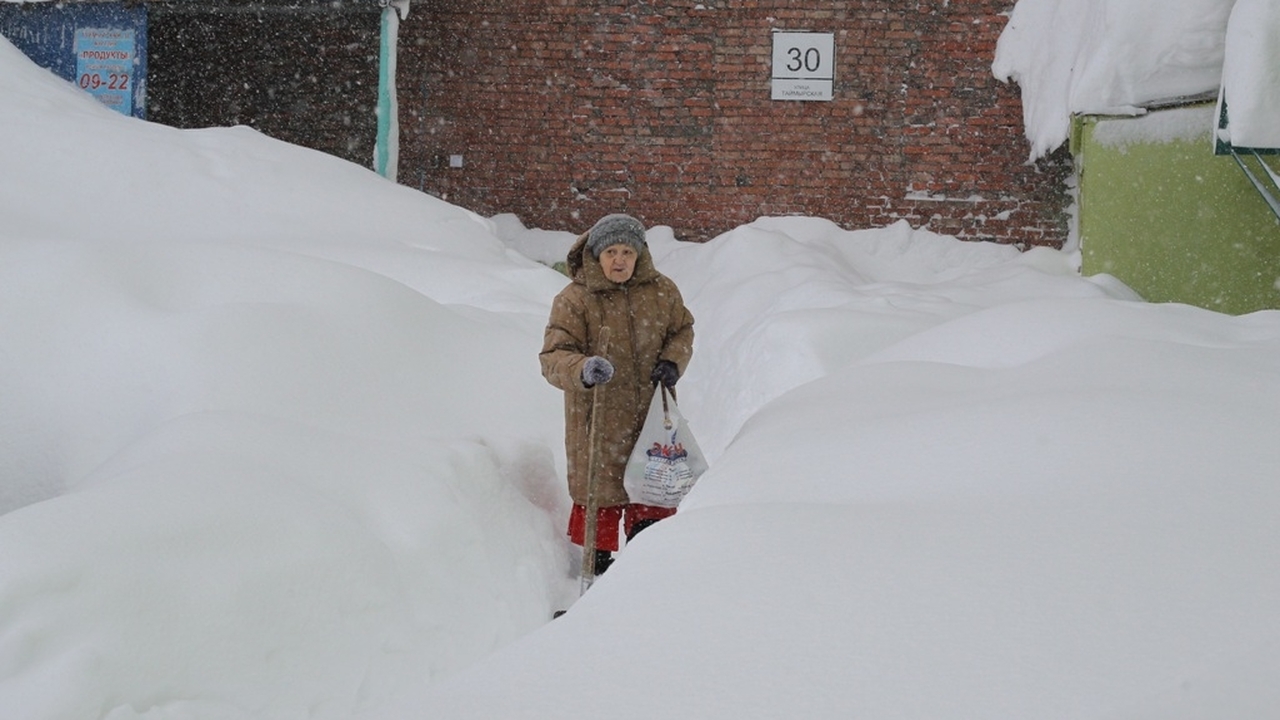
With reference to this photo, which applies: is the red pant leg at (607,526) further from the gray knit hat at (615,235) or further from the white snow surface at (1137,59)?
the white snow surface at (1137,59)

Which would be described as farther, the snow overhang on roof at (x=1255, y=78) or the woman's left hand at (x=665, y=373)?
the snow overhang on roof at (x=1255, y=78)

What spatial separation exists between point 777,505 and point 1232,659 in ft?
2.85

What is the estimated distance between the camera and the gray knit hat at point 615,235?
3.65m

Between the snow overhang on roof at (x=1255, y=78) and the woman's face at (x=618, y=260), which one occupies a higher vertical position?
the snow overhang on roof at (x=1255, y=78)

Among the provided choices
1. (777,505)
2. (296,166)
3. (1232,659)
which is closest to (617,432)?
(777,505)

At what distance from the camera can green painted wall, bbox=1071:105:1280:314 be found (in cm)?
586

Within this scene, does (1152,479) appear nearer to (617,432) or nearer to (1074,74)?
(617,432)

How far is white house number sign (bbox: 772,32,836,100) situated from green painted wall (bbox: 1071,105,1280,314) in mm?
2674

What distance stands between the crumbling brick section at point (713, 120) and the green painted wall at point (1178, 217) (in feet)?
7.47

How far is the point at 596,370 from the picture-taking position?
11.4 feet

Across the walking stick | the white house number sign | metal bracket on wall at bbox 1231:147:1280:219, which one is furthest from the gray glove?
the white house number sign

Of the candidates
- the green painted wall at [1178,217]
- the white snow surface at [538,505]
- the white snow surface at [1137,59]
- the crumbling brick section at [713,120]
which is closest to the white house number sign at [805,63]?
the crumbling brick section at [713,120]

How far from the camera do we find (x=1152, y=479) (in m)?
2.03

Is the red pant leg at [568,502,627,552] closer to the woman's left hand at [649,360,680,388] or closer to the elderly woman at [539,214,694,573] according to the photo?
the elderly woman at [539,214,694,573]
